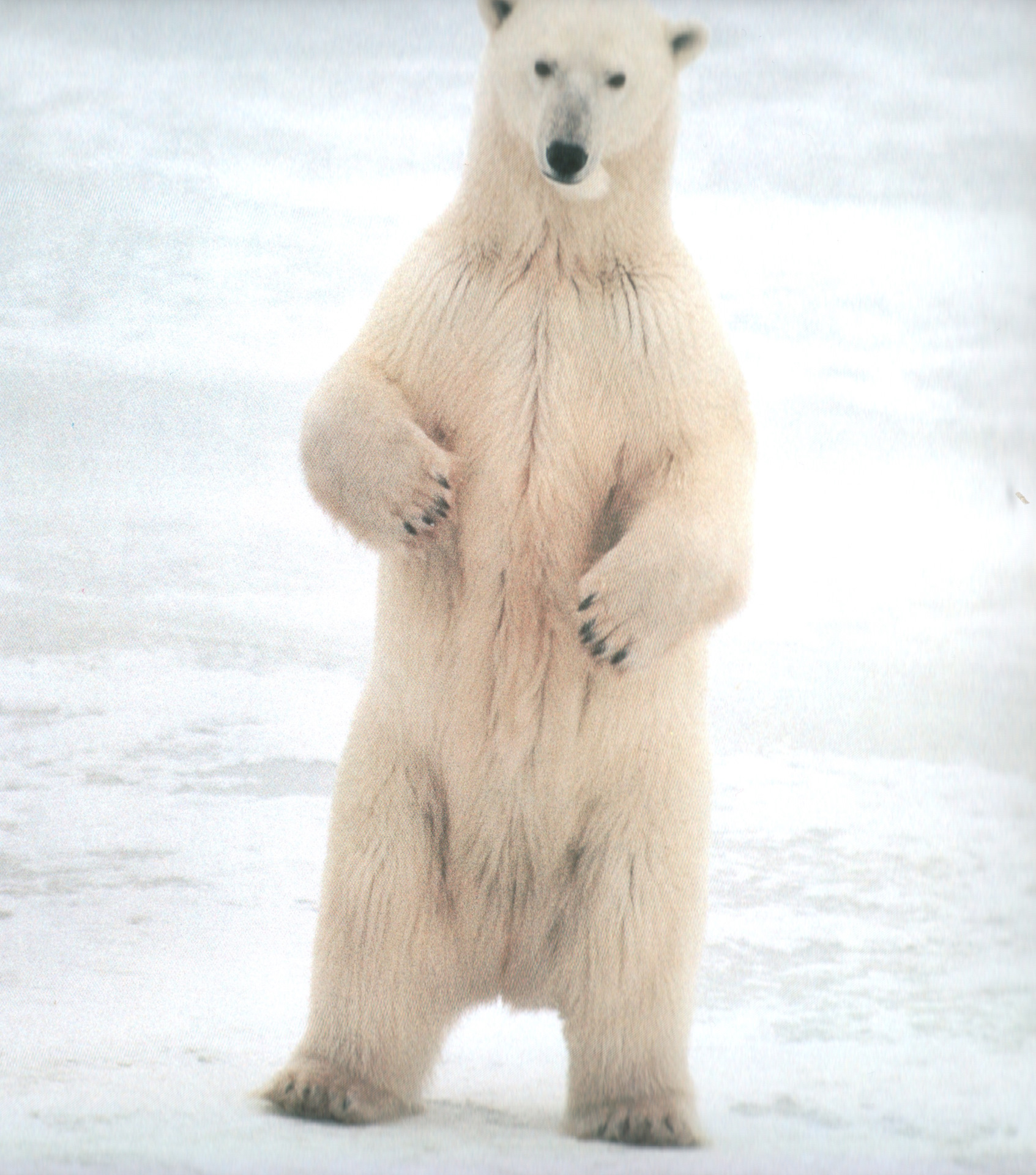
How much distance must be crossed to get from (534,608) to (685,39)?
719mm

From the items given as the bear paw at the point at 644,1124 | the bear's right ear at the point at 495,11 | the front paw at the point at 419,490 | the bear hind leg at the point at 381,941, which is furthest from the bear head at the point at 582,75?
the bear paw at the point at 644,1124

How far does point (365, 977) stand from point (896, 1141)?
2.39ft

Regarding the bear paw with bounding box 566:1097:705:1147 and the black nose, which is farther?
the bear paw with bounding box 566:1097:705:1147

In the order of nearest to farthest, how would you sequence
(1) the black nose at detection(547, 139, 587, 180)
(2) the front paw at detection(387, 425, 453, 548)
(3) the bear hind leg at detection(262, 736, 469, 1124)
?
(1) the black nose at detection(547, 139, 587, 180)
(2) the front paw at detection(387, 425, 453, 548)
(3) the bear hind leg at detection(262, 736, 469, 1124)

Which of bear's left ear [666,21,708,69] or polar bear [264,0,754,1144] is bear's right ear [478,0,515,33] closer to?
polar bear [264,0,754,1144]

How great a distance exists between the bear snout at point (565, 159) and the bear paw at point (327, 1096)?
1128 millimetres

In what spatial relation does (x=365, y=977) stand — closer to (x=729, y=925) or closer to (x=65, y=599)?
(x=729, y=925)

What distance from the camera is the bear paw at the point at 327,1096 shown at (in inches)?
83.6

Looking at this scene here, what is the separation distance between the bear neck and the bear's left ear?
0.21 ft

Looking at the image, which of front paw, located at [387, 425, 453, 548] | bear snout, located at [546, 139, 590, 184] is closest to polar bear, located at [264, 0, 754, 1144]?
front paw, located at [387, 425, 453, 548]

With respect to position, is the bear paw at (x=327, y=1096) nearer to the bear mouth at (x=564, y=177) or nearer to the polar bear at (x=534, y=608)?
the polar bear at (x=534, y=608)

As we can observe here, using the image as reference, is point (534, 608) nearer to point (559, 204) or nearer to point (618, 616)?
point (618, 616)

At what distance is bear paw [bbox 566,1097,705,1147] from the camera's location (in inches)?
83.5

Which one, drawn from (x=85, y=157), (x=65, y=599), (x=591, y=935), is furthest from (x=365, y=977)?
(x=85, y=157)
